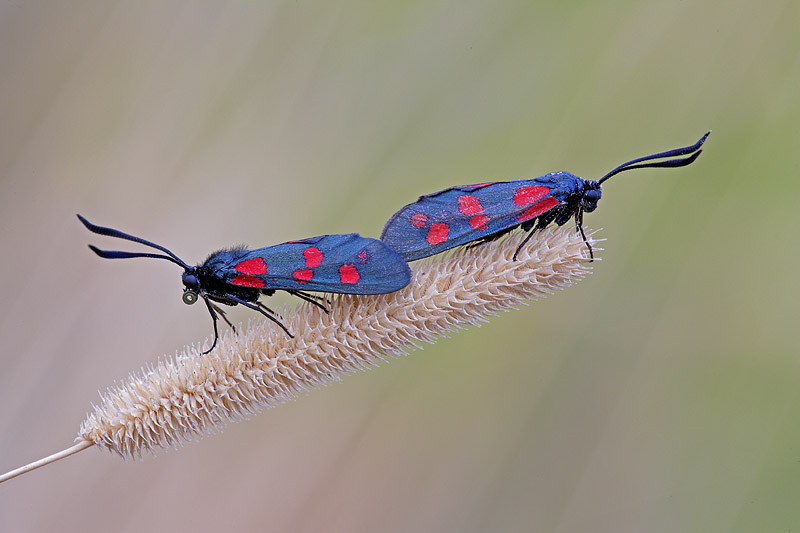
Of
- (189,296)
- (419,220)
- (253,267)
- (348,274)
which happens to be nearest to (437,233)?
(419,220)

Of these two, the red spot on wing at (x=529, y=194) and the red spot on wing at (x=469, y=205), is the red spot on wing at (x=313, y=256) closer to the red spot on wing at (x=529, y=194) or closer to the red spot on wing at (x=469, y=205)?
the red spot on wing at (x=469, y=205)

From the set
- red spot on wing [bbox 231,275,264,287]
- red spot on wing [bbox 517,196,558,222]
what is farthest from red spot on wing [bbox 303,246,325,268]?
red spot on wing [bbox 517,196,558,222]

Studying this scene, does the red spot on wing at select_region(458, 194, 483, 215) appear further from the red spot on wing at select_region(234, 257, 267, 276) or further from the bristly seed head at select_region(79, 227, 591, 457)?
the red spot on wing at select_region(234, 257, 267, 276)

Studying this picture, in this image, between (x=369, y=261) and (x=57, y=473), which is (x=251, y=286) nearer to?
(x=369, y=261)

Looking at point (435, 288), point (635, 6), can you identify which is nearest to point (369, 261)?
point (435, 288)

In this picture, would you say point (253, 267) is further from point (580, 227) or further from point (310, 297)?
point (580, 227)

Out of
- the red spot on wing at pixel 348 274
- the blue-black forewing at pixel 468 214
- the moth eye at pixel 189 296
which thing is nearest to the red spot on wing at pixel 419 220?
the blue-black forewing at pixel 468 214
